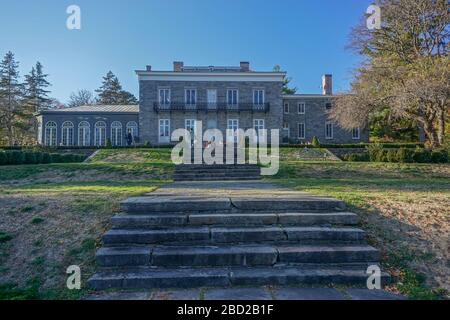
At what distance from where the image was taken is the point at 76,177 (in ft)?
39.0

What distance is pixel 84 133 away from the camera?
3459 cm

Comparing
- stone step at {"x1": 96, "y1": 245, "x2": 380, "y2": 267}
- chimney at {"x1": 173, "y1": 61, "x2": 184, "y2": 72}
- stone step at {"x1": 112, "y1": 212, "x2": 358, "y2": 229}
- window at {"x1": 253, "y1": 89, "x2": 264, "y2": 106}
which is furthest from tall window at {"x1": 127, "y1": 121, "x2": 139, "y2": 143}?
stone step at {"x1": 96, "y1": 245, "x2": 380, "y2": 267}

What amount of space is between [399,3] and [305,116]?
A: 1741cm

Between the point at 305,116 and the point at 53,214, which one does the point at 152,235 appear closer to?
the point at 53,214

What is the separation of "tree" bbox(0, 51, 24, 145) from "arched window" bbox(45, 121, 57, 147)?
488 inches

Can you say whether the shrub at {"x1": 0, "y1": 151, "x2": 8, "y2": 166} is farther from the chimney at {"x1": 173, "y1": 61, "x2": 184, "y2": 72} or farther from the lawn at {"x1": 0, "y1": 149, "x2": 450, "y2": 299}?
the chimney at {"x1": 173, "y1": 61, "x2": 184, "y2": 72}

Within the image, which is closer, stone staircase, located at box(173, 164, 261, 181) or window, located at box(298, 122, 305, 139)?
stone staircase, located at box(173, 164, 261, 181)

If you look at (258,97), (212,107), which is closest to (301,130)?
(258,97)

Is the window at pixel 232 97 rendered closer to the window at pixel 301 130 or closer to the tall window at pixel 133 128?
the window at pixel 301 130

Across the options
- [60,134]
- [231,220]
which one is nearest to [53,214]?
[231,220]

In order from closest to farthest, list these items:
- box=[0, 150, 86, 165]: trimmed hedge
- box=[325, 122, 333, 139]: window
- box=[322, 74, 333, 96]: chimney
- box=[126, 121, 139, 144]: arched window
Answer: box=[0, 150, 86, 165]: trimmed hedge, box=[126, 121, 139, 144]: arched window, box=[325, 122, 333, 139]: window, box=[322, 74, 333, 96]: chimney

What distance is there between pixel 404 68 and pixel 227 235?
21267 millimetres

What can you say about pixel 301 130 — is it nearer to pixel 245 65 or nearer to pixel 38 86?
pixel 245 65

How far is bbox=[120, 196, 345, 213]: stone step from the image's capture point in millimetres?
4660
